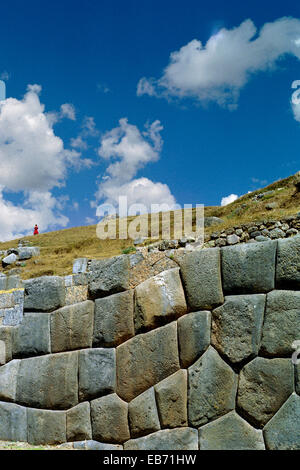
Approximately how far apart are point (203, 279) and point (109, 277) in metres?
1.33

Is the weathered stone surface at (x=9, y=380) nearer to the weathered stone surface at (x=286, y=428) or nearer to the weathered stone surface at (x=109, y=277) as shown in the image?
the weathered stone surface at (x=109, y=277)

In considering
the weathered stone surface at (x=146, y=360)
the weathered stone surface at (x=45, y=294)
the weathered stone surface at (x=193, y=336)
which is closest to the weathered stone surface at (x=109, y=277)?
the weathered stone surface at (x=45, y=294)

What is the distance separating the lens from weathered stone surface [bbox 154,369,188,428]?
13.7ft

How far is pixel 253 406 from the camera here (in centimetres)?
375

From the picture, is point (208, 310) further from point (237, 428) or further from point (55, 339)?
point (55, 339)

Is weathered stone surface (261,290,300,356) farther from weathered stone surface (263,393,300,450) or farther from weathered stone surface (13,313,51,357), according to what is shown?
weathered stone surface (13,313,51,357)

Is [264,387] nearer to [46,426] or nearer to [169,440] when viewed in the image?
[169,440]

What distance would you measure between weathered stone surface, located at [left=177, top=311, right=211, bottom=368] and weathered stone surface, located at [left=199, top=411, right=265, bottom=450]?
63 cm

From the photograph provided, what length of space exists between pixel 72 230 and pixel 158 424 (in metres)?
50.0

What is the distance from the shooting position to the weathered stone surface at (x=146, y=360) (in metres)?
4.38

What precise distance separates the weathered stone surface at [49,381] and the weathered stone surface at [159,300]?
1.17 m

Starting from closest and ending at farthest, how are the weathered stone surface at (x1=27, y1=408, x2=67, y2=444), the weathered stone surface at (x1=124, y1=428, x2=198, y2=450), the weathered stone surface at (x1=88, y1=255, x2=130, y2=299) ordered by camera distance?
the weathered stone surface at (x1=124, y1=428, x2=198, y2=450)
the weathered stone surface at (x1=88, y1=255, x2=130, y2=299)
the weathered stone surface at (x1=27, y1=408, x2=67, y2=444)

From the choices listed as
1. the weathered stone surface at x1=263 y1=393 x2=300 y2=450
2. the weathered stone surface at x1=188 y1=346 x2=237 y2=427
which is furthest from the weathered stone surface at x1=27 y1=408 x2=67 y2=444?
the weathered stone surface at x1=263 y1=393 x2=300 y2=450

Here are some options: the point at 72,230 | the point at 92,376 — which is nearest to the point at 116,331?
the point at 92,376
